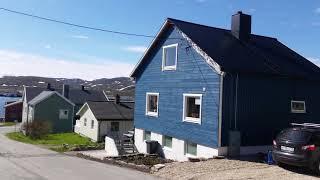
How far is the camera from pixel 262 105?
2284 cm

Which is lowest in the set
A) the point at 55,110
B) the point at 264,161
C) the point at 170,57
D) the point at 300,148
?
the point at 264,161

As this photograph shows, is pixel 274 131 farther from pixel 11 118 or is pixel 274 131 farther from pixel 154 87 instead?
pixel 11 118

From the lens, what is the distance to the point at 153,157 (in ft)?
84.1

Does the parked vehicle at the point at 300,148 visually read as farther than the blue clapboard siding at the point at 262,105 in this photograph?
No

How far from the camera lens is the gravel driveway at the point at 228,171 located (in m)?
16.3

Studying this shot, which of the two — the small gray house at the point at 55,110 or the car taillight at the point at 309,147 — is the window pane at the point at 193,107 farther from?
the small gray house at the point at 55,110

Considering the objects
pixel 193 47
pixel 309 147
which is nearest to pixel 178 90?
pixel 193 47

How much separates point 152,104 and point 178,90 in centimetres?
399

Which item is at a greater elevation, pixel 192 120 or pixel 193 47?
pixel 193 47

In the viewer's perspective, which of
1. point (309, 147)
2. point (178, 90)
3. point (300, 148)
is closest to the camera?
point (309, 147)

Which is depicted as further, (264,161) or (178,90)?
(178,90)

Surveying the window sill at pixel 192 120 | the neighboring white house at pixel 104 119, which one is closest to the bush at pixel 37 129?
the neighboring white house at pixel 104 119

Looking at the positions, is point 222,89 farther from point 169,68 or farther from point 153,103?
point 153,103

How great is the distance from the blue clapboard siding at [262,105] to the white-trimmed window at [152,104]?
6.82 m
